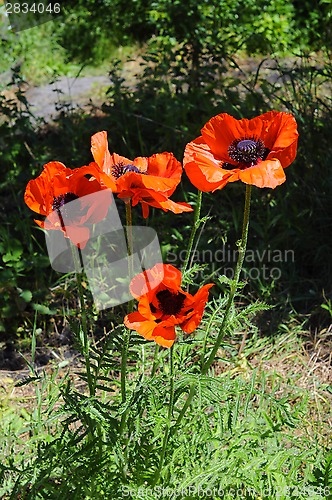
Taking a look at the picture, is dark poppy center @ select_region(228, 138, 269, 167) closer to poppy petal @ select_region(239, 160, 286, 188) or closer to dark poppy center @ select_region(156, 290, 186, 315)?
poppy petal @ select_region(239, 160, 286, 188)

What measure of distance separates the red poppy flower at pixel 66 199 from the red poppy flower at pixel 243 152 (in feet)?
0.67

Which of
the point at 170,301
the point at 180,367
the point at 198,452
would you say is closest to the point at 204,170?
the point at 170,301

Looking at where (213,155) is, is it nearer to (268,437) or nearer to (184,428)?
(184,428)

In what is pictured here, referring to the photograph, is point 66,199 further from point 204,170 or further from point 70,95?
point 70,95

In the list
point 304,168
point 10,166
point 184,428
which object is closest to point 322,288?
point 304,168

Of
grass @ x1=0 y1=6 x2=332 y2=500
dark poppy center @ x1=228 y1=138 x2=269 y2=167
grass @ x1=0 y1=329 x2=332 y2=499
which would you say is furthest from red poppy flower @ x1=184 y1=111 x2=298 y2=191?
grass @ x1=0 y1=329 x2=332 y2=499

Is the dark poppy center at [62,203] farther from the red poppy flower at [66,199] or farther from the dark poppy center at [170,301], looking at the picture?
the dark poppy center at [170,301]

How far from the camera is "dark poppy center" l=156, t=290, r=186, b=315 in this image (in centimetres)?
131

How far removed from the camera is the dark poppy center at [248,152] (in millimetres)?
1279

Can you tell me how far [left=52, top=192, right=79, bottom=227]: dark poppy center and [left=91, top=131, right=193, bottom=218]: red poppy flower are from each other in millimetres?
100

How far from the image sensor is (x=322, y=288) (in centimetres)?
277

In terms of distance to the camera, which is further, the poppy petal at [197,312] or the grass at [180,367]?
the grass at [180,367]

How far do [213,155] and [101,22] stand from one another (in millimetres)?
4370

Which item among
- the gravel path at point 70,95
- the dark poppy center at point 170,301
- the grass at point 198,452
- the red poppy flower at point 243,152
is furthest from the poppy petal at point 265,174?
the gravel path at point 70,95
